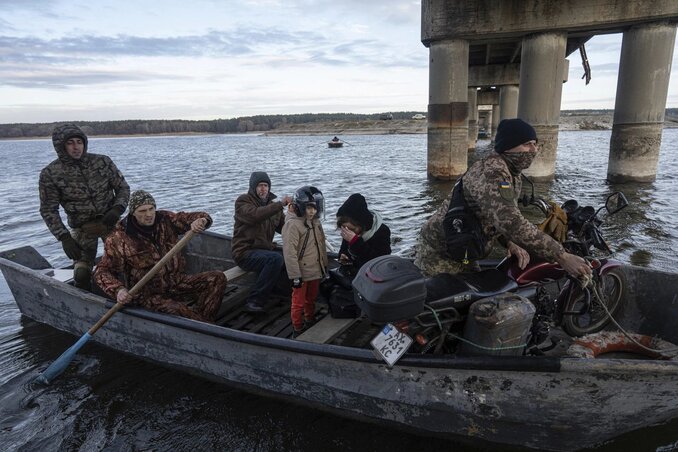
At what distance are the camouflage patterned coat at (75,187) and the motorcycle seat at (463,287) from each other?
4.67 metres

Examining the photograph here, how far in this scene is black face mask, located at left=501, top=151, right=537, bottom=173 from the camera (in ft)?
11.0

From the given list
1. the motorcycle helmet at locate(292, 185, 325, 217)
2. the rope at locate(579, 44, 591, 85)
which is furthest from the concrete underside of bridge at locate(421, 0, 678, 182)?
the motorcycle helmet at locate(292, 185, 325, 217)

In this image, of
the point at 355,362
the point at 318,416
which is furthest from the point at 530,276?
the point at 318,416

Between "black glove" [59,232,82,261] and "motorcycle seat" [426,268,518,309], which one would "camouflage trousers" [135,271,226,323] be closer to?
"black glove" [59,232,82,261]

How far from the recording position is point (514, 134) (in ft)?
10.7

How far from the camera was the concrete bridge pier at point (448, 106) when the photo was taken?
15.8 metres

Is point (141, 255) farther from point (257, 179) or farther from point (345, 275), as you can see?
point (345, 275)

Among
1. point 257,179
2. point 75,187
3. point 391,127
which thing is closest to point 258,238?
point 257,179

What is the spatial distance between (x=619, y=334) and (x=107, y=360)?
Answer: 230 inches

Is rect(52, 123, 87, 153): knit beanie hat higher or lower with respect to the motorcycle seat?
higher

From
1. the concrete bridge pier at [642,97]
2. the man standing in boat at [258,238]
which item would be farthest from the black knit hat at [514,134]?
the concrete bridge pier at [642,97]

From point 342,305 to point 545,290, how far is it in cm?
206

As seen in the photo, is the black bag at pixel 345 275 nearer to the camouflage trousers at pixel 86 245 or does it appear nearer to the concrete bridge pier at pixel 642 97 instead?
the camouflage trousers at pixel 86 245

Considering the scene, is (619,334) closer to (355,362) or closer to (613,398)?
(613,398)
